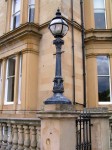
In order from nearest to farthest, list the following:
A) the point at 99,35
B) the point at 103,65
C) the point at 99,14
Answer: the point at 99,35
the point at 103,65
the point at 99,14

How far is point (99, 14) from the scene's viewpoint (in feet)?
42.1

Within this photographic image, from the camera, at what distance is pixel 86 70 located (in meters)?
11.7

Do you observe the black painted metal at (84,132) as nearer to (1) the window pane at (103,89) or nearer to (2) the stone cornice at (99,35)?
(1) the window pane at (103,89)

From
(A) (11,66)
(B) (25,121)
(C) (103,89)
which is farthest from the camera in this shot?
(A) (11,66)

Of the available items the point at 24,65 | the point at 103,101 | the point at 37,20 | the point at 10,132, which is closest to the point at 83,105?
the point at 103,101

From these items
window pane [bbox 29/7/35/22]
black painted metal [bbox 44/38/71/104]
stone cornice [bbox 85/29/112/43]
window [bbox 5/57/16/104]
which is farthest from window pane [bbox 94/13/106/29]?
black painted metal [bbox 44/38/71/104]

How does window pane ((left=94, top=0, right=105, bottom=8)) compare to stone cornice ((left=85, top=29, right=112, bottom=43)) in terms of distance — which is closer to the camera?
stone cornice ((left=85, top=29, right=112, bottom=43))

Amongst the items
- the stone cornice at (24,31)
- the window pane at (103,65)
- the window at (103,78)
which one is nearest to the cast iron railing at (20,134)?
the stone cornice at (24,31)


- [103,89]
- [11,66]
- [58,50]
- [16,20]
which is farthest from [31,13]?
[58,50]

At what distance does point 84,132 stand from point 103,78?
7.02 metres

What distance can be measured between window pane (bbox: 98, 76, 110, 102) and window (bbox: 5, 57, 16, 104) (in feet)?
15.8

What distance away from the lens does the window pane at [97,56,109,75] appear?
11857 millimetres

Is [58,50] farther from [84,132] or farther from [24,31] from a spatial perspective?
[24,31]

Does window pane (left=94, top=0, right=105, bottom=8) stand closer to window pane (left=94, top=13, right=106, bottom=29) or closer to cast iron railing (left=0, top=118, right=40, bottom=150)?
window pane (left=94, top=13, right=106, bottom=29)
